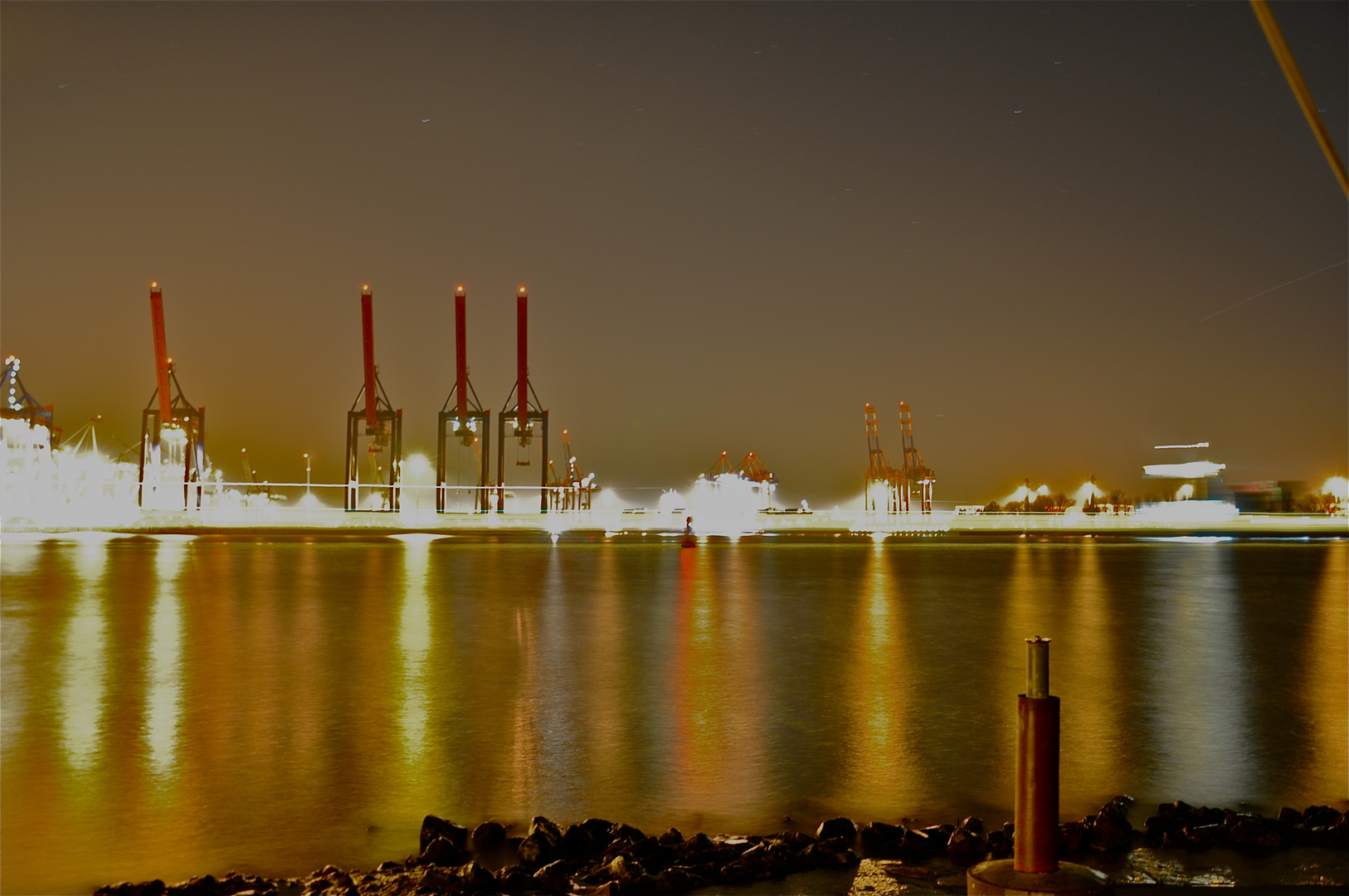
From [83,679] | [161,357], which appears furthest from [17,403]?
[83,679]

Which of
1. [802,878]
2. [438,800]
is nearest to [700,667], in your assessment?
[438,800]

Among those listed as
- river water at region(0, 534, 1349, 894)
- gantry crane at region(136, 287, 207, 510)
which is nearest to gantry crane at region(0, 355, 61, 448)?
gantry crane at region(136, 287, 207, 510)

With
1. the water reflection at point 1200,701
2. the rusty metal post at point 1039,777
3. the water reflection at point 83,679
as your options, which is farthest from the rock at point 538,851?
the water reflection at point 1200,701

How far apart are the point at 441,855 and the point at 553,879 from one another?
0.46 meters

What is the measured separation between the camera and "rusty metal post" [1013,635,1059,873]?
304cm

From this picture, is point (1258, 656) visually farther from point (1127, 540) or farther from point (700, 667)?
point (1127, 540)

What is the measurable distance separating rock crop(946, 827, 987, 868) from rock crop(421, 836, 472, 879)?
1.72m

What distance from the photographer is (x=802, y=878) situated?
3646 millimetres

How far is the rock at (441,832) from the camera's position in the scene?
12.9ft

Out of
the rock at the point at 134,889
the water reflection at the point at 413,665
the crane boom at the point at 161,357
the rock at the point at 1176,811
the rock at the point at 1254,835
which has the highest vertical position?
the crane boom at the point at 161,357

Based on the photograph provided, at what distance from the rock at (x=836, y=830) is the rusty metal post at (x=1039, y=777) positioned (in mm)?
1049

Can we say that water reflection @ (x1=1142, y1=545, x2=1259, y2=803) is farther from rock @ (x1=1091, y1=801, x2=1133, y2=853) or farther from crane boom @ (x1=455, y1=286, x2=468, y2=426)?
crane boom @ (x1=455, y1=286, x2=468, y2=426)

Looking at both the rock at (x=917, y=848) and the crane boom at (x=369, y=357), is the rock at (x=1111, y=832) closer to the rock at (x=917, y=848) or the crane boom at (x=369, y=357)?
the rock at (x=917, y=848)

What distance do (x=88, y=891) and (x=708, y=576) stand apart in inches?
523
